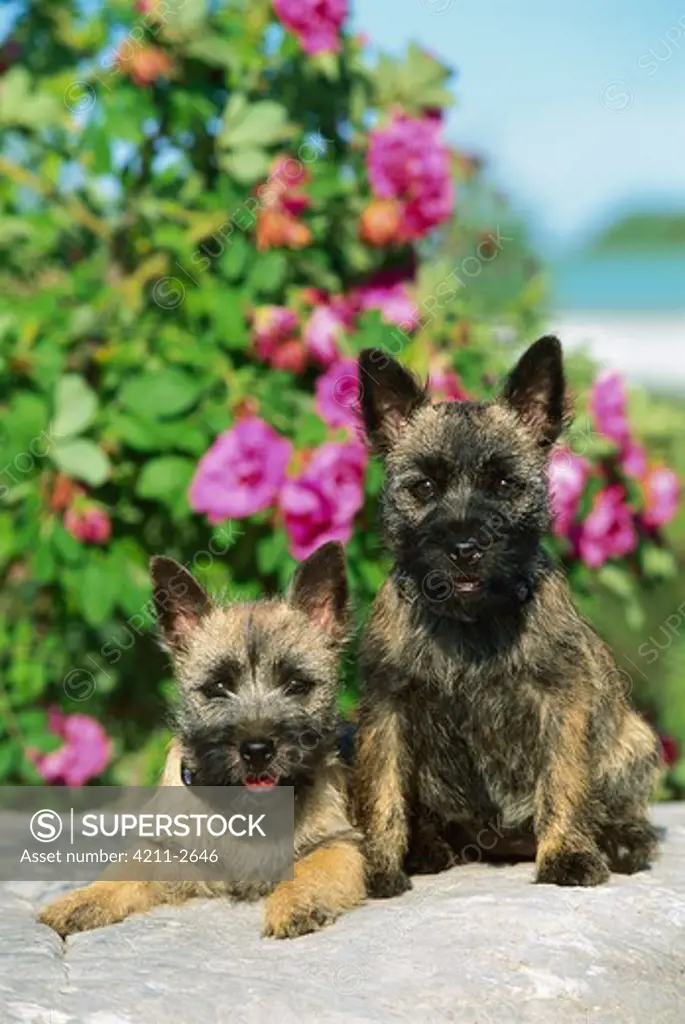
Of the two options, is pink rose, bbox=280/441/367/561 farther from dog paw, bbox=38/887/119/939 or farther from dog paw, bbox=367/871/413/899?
dog paw, bbox=38/887/119/939

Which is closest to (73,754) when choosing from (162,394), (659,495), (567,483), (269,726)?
(162,394)

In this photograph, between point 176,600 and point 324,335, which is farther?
point 324,335

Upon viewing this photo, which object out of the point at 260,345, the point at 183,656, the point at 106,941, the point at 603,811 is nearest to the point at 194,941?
the point at 106,941

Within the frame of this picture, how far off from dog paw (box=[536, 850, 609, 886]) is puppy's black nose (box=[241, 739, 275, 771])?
0.93 metres

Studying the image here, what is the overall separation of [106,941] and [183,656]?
97 cm

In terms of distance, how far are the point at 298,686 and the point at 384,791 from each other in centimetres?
43

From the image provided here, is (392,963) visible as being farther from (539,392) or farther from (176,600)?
(539,392)

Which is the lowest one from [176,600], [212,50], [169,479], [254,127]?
[176,600]

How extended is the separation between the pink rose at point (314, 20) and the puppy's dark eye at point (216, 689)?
3738 mm

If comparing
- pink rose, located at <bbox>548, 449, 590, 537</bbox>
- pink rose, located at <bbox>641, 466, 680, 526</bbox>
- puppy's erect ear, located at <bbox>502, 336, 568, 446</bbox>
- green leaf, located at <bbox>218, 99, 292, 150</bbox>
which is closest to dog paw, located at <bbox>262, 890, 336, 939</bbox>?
puppy's erect ear, located at <bbox>502, 336, 568, 446</bbox>

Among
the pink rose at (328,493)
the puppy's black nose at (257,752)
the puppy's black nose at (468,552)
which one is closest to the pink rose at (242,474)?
the pink rose at (328,493)

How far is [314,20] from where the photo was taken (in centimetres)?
786

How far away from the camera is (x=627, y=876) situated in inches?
215

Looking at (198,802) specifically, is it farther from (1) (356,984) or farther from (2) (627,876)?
(2) (627,876)
